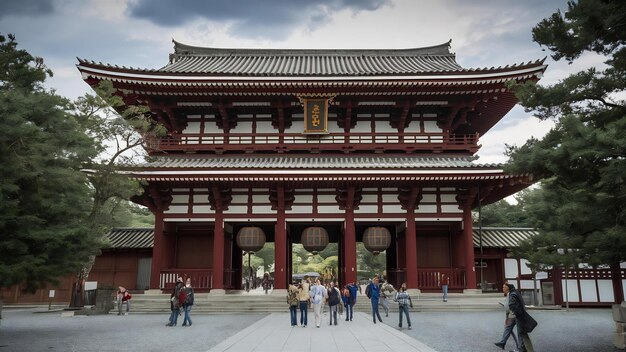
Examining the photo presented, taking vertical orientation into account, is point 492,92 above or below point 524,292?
above

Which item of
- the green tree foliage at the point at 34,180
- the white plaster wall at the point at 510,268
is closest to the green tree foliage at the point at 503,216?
the white plaster wall at the point at 510,268

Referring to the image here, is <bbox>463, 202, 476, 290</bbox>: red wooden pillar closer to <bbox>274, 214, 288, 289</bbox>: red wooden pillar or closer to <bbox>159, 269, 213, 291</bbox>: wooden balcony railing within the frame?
<bbox>274, 214, 288, 289</bbox>: red wooden pillar

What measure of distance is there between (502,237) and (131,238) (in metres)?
22.8

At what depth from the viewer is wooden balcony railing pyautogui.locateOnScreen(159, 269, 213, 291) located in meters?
21.8

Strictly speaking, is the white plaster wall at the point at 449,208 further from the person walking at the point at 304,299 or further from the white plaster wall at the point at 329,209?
the person walking at the point at 304,299

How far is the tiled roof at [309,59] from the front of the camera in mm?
28266

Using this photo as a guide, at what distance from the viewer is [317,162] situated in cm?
2211

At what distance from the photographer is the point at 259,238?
2250cm

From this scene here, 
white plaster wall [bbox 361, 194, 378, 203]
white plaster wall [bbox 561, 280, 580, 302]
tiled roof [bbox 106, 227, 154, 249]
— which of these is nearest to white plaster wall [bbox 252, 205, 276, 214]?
white plaster wall [bbox 361, 194, 378, 203]

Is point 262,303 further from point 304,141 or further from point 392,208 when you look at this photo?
point 304,141

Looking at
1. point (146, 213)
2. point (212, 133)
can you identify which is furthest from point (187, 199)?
point (146, 213)

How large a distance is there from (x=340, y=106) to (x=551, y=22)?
13.6 m

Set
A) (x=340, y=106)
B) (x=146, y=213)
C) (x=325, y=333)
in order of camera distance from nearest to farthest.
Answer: (x=325, y=333)
(x=340, y=106)
(x=146, y=213)

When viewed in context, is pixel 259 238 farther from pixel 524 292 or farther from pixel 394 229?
pixel 524 292
